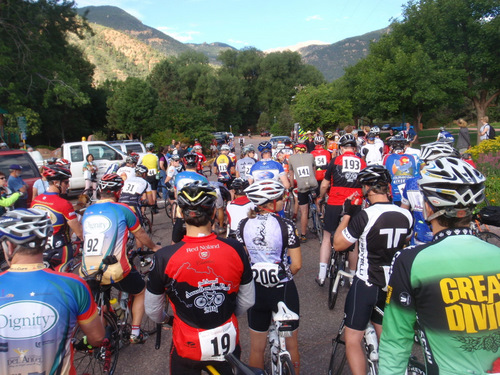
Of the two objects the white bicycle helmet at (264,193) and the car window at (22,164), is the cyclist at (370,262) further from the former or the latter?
the car window at (22,164)

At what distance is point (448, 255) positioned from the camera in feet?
5.89

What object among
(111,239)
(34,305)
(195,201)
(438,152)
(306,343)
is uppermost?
(438,152)

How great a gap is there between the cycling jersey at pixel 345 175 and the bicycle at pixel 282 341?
10.5 ft

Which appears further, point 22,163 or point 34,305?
point 22,163

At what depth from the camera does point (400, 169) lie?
6512 mm

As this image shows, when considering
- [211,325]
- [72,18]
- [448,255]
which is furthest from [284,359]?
[72,18]

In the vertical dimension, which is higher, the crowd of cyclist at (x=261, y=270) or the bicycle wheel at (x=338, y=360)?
the crowd of cyclist at (x=261, y=270)

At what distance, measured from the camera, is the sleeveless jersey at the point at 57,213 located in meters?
4.59

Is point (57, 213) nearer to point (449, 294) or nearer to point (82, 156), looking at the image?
point (449, 294)

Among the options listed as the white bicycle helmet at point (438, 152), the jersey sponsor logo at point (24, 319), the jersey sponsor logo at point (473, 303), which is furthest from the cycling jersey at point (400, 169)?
the jersey sponsor logo at point (24, 319)

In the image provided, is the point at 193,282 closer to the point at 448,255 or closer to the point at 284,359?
the point at 284,359

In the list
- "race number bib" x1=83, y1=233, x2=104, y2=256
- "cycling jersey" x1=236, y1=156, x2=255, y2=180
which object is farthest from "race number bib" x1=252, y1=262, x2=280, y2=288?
"cycling jersey" x1=236, y1=156, x2=255, y2=180

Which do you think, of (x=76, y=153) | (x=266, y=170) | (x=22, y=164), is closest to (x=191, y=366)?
(x=266, y=170)

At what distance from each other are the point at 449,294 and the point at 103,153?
16.9 meters
